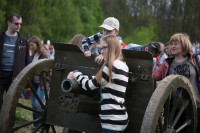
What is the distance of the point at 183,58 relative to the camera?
3.91 metres

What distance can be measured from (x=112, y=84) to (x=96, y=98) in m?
0.42

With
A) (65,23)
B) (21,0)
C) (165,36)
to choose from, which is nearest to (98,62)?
(21,0)

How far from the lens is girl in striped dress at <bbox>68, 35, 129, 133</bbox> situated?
315cm

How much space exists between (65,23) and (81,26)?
202 cm

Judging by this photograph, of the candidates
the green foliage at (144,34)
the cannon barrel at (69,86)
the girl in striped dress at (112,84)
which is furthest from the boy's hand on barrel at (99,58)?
the green foliage at (144,34)

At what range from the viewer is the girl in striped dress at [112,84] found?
3148 mm

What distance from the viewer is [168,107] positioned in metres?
3.24

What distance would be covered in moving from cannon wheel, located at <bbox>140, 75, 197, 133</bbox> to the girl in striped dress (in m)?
0.36

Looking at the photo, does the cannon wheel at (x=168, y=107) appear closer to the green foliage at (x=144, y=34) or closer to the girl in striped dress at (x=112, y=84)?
the girl in striped dress at (x=112, y=84)

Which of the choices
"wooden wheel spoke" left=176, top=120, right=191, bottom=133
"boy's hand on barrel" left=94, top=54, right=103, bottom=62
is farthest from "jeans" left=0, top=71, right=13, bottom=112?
"wooden wheel spoke" left=176, top=120, right=191, bottom=133

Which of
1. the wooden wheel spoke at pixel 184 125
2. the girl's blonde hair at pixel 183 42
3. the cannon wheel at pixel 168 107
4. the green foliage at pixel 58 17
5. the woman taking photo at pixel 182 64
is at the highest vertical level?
the green foliage at pixel 58 17

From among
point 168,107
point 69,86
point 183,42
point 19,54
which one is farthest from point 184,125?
point 19,54

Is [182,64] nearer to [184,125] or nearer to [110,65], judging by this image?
[184,125]

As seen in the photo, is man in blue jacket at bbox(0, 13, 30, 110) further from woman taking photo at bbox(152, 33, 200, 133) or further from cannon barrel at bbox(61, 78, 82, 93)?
woman taking photo at bbox(152, 33, 200, 133)
